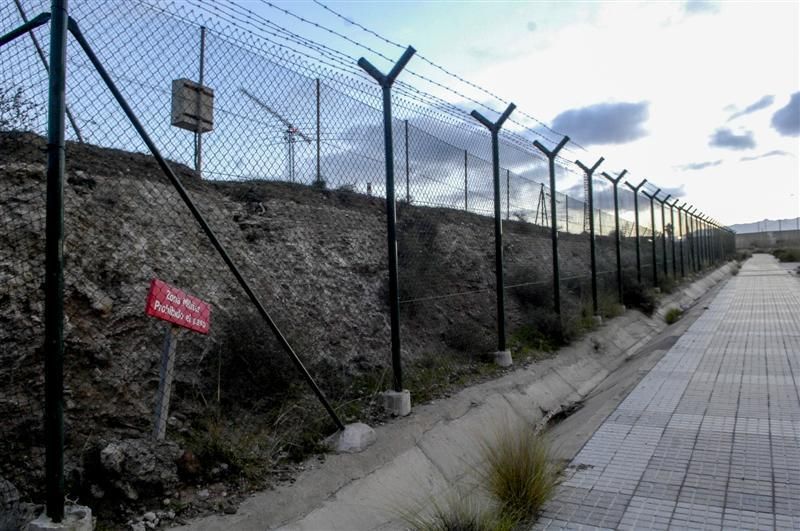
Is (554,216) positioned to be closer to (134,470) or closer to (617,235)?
(617,235)

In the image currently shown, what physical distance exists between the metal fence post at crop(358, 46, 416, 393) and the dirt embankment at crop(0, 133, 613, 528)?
1.57ft

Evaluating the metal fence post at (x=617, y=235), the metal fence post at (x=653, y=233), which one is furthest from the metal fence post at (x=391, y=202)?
the metal fence post at (x=653, y=233)

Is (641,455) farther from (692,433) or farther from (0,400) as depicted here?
(0,400)

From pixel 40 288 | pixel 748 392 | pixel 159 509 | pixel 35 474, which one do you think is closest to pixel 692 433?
pixel 748 392

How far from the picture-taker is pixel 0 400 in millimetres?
4125

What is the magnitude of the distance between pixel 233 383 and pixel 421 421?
187cm

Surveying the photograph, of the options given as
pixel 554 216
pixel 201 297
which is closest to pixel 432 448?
pixel 201 297

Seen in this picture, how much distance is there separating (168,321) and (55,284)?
881 mm

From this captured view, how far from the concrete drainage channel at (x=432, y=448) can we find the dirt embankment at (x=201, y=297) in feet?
1.44

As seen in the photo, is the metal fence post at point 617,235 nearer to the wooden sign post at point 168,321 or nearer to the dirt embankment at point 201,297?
the dirt embankment at point 201,297

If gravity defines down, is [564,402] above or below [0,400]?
below

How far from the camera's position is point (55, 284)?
334 cm

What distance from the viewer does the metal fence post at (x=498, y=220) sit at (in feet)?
28.5

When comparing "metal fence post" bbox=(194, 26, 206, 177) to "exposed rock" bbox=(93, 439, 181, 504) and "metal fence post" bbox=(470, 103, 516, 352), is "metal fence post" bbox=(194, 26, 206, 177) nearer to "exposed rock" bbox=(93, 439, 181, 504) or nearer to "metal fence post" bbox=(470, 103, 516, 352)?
"exposed rock" bbox=(93, 439, 181, 504)
